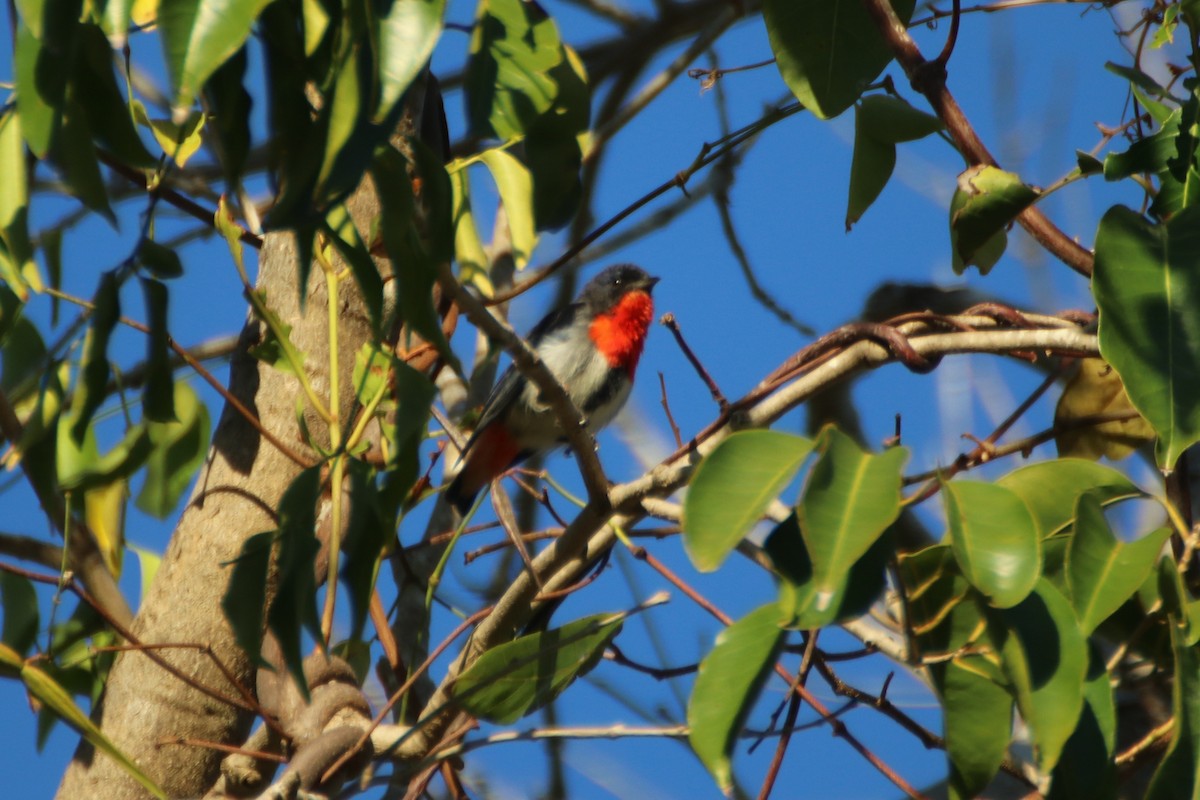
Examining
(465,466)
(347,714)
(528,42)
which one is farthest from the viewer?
(465,466)

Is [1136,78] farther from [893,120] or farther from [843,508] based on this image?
[843,508]

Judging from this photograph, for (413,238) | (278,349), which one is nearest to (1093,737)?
(413,238)

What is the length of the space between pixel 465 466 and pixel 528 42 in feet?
10.7

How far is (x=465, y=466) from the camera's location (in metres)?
5.09

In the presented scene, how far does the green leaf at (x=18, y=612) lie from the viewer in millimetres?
2789

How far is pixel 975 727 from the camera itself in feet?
5.65

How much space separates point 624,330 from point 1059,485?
10.8 feet

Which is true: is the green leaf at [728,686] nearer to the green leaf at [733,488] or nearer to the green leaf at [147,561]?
the green leaf at [733,488]

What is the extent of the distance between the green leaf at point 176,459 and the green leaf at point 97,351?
60.6 inches

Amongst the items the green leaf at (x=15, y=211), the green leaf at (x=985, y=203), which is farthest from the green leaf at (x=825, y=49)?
the green leaf at (x=15, y=211)

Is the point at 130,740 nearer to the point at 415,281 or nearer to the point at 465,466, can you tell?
the point at 415,281

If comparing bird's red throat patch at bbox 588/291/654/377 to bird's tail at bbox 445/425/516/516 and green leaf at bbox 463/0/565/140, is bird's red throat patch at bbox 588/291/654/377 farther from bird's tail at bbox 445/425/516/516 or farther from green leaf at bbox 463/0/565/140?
green leaf at bbox 463/0/565/140

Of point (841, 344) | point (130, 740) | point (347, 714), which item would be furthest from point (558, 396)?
point (130, 740)

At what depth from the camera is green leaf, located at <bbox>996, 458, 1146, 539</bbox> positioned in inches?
80.4
